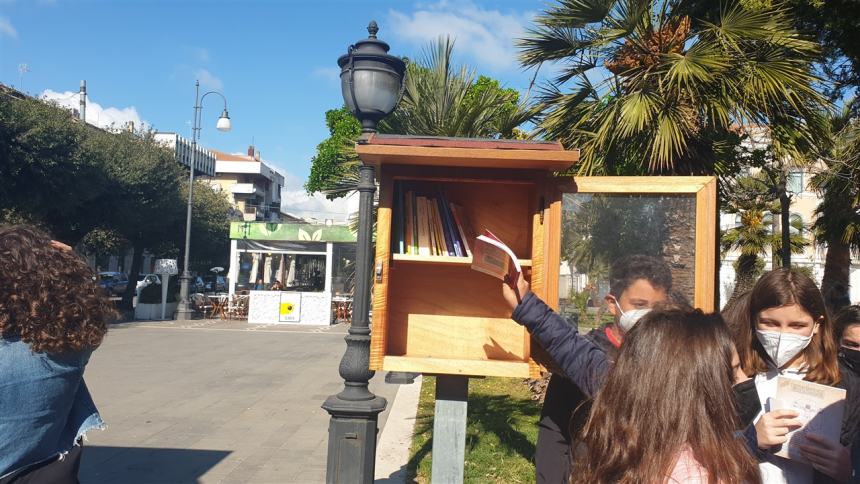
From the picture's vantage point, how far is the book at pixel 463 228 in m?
3.23

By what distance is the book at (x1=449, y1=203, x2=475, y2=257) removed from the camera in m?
3.23

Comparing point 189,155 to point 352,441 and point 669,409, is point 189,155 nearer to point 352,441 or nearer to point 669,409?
point 352,441

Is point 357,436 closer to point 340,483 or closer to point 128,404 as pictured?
point 340,483

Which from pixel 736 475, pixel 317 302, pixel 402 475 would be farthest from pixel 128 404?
pixel 317 302

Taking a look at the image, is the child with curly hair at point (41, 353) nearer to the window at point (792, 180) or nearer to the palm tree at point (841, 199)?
the palm tree at point (841, 199)

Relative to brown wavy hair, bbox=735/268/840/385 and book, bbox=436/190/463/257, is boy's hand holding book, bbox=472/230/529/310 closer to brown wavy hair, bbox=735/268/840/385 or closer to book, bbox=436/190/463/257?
book, bbox=436/190/463/257

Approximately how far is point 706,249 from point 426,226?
4.25 feet

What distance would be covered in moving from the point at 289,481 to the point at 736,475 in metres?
4.88

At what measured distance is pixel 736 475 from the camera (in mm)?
1494

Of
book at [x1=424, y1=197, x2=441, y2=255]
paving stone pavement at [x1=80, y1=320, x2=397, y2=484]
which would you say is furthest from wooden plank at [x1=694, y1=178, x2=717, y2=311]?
paving stone pavement at [x1=80, y1=320, x2=397, y2=484]

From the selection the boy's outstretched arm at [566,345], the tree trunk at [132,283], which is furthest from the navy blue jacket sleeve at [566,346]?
the tree trunk at [132,283]

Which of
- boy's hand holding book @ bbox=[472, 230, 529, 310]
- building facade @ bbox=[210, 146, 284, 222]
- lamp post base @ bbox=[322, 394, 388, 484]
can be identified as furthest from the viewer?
building facade @ bbox=[210, 146, 284, 222]

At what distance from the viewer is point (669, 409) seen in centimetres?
156

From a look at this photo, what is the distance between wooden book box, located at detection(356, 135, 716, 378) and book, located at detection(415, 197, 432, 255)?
8cm
